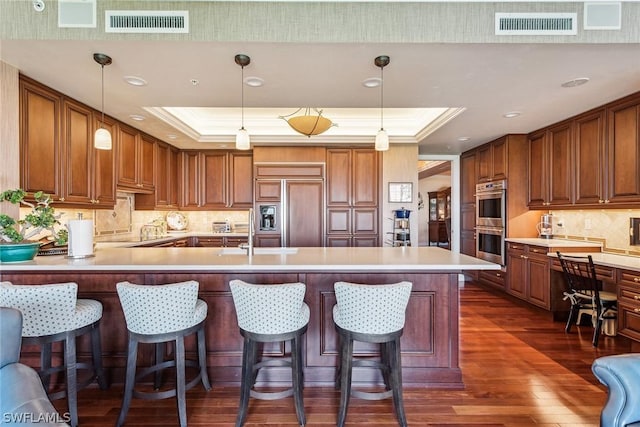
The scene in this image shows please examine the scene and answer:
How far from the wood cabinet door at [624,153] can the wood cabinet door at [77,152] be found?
532 cm

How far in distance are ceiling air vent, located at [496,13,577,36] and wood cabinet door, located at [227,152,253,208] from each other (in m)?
4.10

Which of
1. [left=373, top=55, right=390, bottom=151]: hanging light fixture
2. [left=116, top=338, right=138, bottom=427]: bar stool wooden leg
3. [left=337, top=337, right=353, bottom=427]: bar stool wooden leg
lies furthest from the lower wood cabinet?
[left=116, top=338, right=138, bottom=427]: bar stool wooden leg

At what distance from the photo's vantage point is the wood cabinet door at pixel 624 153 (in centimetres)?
297

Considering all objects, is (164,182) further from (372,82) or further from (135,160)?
(372,82)

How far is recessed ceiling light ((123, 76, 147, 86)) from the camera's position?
8.51 ft

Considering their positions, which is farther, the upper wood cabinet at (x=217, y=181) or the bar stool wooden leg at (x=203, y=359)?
the upper wood cabinet at (x=217, y=181)

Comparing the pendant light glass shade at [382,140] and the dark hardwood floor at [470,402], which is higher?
the pendant light glass shade at [382,140]

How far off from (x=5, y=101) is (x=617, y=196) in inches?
213

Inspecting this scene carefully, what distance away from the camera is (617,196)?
319 cm

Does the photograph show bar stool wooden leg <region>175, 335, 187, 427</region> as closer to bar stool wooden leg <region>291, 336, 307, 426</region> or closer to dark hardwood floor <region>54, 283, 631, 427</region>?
dark hardwood floor <region>54, 283, 631, 427</region>

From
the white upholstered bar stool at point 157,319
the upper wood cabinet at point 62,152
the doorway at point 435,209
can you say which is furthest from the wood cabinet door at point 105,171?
the doorway at point 435,209

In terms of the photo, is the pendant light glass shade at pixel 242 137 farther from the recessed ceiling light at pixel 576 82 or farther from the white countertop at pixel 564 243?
the white countertop at pixel 564 243

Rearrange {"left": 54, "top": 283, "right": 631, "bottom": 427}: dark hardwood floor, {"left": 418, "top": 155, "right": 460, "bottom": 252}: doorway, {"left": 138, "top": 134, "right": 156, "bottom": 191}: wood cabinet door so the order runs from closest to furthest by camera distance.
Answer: {"left": 54, "top": 283, "right": 631, "bottom": 427}: dark hardwood floor
{"left": 138, "top": 134, "right": 156, "bottom": 191}: wood cabinet door
{"left": 418, "top": 155, "right": 460, "bottom": 252}: doorway

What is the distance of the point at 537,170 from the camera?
4.31m
